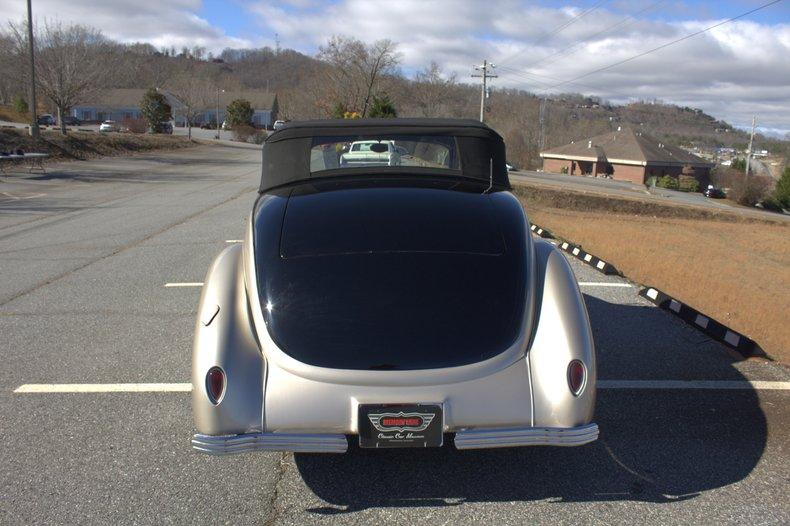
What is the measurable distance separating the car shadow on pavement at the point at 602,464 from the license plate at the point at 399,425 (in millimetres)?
375

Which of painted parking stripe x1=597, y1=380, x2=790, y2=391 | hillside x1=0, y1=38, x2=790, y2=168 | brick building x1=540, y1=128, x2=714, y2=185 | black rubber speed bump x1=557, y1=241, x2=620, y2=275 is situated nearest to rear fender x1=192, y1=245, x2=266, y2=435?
painted parking stripe x1=597, y1=380, x2=790, y2=391

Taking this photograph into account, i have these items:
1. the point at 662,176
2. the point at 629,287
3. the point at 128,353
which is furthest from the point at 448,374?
the point at 662,176

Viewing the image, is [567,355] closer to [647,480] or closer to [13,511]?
[647,480]

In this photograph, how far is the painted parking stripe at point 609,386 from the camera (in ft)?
14.8

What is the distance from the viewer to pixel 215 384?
3084mm

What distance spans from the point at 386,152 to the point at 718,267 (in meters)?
10.6

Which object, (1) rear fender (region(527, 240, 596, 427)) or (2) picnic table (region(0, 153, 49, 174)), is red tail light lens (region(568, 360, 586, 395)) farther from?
(2) picnic table (region(0, 153, 49, 174))

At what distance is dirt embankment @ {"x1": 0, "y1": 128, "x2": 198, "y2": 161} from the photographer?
3152cm

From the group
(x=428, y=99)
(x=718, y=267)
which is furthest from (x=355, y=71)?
(x=718, y=267)

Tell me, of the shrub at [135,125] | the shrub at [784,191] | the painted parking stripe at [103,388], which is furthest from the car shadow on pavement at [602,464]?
the shrub at [135,125]

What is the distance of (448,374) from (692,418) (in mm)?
2006

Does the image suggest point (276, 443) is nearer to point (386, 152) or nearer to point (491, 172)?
point (491, 172)

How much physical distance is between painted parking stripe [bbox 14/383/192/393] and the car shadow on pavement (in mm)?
1389

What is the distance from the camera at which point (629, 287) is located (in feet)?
25.8
